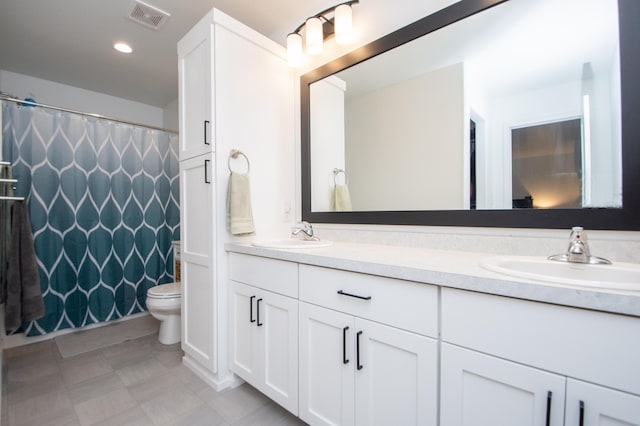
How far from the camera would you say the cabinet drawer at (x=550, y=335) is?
2.01 feet

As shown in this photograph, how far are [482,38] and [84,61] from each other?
3.17 meters

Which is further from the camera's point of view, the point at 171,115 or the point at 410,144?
the point at 171,115

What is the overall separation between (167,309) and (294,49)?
2.04 m

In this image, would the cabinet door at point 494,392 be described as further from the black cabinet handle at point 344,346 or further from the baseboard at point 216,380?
the baseboard at point 216,380

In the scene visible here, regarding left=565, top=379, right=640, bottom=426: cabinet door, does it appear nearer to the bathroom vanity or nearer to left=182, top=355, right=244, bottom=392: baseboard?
the bathroom vanity

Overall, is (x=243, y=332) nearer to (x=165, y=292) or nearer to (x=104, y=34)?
(x=165, y=292)

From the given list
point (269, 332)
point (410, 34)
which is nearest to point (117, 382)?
point (269, 332)

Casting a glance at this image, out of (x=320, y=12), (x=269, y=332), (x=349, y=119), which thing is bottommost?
(x=269, y=332)

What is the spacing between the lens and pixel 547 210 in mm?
1105

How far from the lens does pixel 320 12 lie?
1.82m

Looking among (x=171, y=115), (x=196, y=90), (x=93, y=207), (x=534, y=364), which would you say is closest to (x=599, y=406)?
(x=534, y=364)

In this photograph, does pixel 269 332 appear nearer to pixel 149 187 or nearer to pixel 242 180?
pixel 242 180

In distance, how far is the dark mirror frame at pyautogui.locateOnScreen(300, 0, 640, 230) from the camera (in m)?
0.97

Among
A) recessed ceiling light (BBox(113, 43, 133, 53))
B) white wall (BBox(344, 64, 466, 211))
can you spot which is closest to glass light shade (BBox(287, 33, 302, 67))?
white wall (BBox(344, 64, 466, 211))
